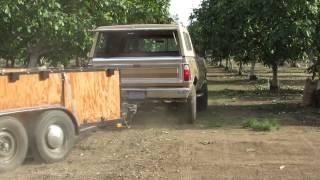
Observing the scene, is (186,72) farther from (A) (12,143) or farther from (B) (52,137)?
(A) (12,143)

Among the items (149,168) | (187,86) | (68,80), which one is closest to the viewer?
(149,168)

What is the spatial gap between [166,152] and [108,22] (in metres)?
7.37

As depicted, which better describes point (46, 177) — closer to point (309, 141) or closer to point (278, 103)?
point (309, 141)

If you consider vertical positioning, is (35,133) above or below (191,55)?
below

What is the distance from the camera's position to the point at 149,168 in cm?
829

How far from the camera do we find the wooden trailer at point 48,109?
802 cm

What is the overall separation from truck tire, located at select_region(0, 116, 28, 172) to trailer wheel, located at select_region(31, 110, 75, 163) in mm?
256

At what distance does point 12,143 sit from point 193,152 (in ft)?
9.57

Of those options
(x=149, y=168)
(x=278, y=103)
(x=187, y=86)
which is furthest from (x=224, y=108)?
(x=149, y=168)

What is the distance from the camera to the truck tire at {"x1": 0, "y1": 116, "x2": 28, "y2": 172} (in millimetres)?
7950

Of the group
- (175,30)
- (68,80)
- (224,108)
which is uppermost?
(175,30)

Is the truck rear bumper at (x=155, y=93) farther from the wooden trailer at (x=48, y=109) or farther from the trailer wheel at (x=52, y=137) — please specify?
the trailer wheel at (x=52, y=137)

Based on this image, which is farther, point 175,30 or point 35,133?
point 175,30

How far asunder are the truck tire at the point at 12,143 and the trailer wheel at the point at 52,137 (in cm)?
26
